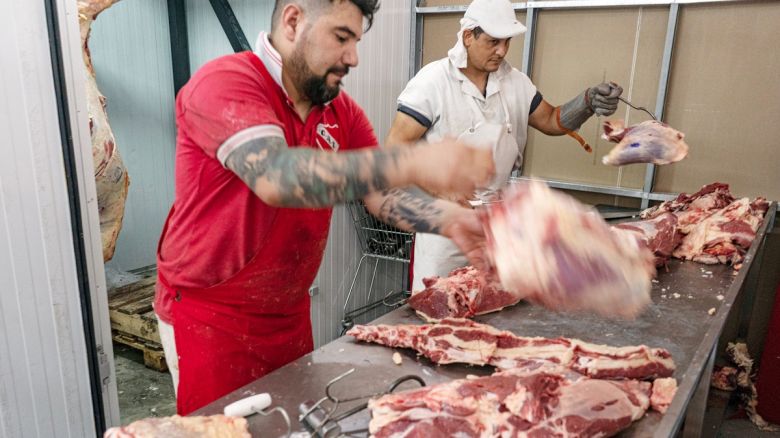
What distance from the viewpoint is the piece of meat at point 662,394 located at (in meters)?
1.70

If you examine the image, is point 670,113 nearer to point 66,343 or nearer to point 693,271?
point 693,271

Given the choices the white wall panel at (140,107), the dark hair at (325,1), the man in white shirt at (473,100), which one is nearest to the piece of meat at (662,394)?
the dark hair at (325,1)

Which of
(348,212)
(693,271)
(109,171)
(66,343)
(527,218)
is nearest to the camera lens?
(527,218)

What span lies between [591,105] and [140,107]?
4002 mm

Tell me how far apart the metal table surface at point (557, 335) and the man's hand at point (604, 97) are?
1395 mm

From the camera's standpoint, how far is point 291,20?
1840 mm

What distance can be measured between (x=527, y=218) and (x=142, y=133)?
15.0 ft

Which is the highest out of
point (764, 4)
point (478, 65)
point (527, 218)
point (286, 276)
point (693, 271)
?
point (764, 4)

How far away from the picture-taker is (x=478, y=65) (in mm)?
3688

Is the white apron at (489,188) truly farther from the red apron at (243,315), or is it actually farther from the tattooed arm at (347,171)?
the tattooed arm at (347,171)

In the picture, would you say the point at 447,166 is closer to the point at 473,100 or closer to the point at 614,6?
the point at 473,100

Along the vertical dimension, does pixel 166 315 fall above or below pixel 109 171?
below

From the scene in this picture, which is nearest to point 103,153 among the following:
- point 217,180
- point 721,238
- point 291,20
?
point 217,180

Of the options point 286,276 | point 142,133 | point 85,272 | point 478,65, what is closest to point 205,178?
point 286,276
